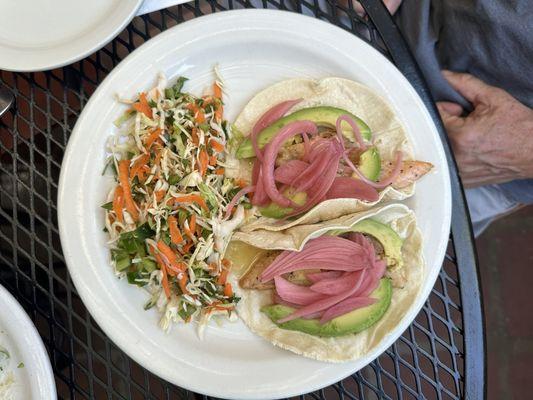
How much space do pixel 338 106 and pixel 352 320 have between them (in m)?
0.50

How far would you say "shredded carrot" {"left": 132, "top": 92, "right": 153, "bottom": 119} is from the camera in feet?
3.95

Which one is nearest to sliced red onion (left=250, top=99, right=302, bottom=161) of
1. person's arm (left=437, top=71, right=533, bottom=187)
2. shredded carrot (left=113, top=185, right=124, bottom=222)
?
shredded carrot (left=113, top=185, right=124, bottom=222)

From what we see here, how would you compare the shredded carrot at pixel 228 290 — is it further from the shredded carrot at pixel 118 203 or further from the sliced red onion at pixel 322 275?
the shredded carrot at pixel 118 203

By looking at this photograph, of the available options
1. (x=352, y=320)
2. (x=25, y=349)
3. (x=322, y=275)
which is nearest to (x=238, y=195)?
(x=322, y=275)

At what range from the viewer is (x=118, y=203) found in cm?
119

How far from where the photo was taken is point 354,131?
48.9 inches

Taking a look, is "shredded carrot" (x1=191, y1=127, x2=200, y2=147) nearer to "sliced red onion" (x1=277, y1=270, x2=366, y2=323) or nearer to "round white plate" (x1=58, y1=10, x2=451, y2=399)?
"round white plate" (x1=58, y1=10, x2=451, y2=399)

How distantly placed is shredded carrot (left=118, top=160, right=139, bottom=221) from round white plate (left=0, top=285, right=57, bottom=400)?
1.00 feet

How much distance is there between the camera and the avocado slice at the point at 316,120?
1245 mm

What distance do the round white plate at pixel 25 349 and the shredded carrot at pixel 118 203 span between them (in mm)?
275

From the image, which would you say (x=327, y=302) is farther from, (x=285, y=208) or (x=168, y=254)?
(x=168, y=254)

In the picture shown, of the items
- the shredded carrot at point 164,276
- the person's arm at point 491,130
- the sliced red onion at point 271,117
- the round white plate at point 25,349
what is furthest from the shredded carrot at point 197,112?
the person's arm at point 491,130

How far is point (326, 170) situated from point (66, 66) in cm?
68

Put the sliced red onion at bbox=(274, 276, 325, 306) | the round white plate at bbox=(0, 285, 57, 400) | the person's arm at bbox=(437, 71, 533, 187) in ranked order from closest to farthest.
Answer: the round white plate at bbox=(0, 285, 57, 400)
the sliced red onion at bbox=(274, 276, 325, 306)
the person's arm at bbox=(437, 71, 533, 187)
